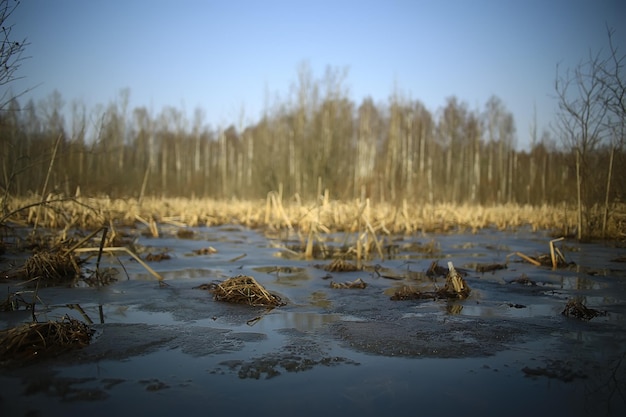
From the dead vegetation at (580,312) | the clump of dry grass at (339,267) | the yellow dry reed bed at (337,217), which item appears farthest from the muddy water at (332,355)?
the yellow dry reed bed at (337,217)

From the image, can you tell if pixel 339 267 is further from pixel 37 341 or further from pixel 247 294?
pixel 37 341

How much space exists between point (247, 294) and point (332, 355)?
168cm

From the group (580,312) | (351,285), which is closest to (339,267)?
(351,285)

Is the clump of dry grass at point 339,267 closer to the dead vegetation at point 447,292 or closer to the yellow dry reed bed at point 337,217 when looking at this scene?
the dead vegetation at point 447,292

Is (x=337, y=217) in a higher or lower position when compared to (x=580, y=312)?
higher

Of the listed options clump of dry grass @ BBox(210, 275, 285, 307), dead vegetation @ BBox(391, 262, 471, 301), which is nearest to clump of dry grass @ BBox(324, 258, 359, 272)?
dead vegetation @ BBox(391, 262, 471, 301)

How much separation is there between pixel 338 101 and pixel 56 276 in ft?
68.6

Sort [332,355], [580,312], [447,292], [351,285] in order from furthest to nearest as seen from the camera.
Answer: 1. [351,285]
2. [447,292]
3. [580,312]
4. [332,355]

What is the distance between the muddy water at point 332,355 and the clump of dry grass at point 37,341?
125mm

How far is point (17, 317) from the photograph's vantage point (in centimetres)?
339

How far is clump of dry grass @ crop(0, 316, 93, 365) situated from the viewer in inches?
99.0

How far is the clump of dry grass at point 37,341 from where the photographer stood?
2514 mm

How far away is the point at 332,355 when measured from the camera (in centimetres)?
274

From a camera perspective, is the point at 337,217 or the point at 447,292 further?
the point at 337,217
